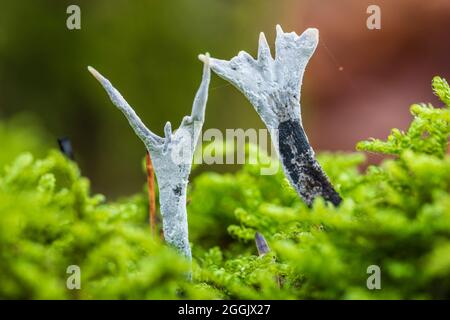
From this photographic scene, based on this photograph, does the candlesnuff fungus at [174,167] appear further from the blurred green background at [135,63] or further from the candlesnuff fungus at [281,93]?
the blurred green background at [135,63]

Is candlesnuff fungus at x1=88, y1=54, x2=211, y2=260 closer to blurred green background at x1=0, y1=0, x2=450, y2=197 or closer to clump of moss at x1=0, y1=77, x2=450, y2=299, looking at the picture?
clump of moss at x1=0, y1=77, x2=450, y2=299

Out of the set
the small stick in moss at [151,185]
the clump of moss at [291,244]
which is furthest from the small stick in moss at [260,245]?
the small stick in moss at [151,185]

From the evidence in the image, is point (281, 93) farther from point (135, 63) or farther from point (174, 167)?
point (135, 63)

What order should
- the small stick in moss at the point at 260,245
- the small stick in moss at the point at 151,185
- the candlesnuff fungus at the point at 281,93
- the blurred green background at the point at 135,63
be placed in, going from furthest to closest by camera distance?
the blurred green background at the point at 135,63, the small stick in moss at the point at 151,185, the small stick in moss at the point at 260,245, the candlesnuff fungus at the point at 281,93

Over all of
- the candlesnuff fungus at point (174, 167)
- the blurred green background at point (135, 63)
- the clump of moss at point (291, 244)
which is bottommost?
the clump of moss at point (291, 244)

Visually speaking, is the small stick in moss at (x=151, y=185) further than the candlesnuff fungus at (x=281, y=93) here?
Yes

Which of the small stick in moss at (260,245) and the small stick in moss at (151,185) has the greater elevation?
the small stick in moss at (151,185)
